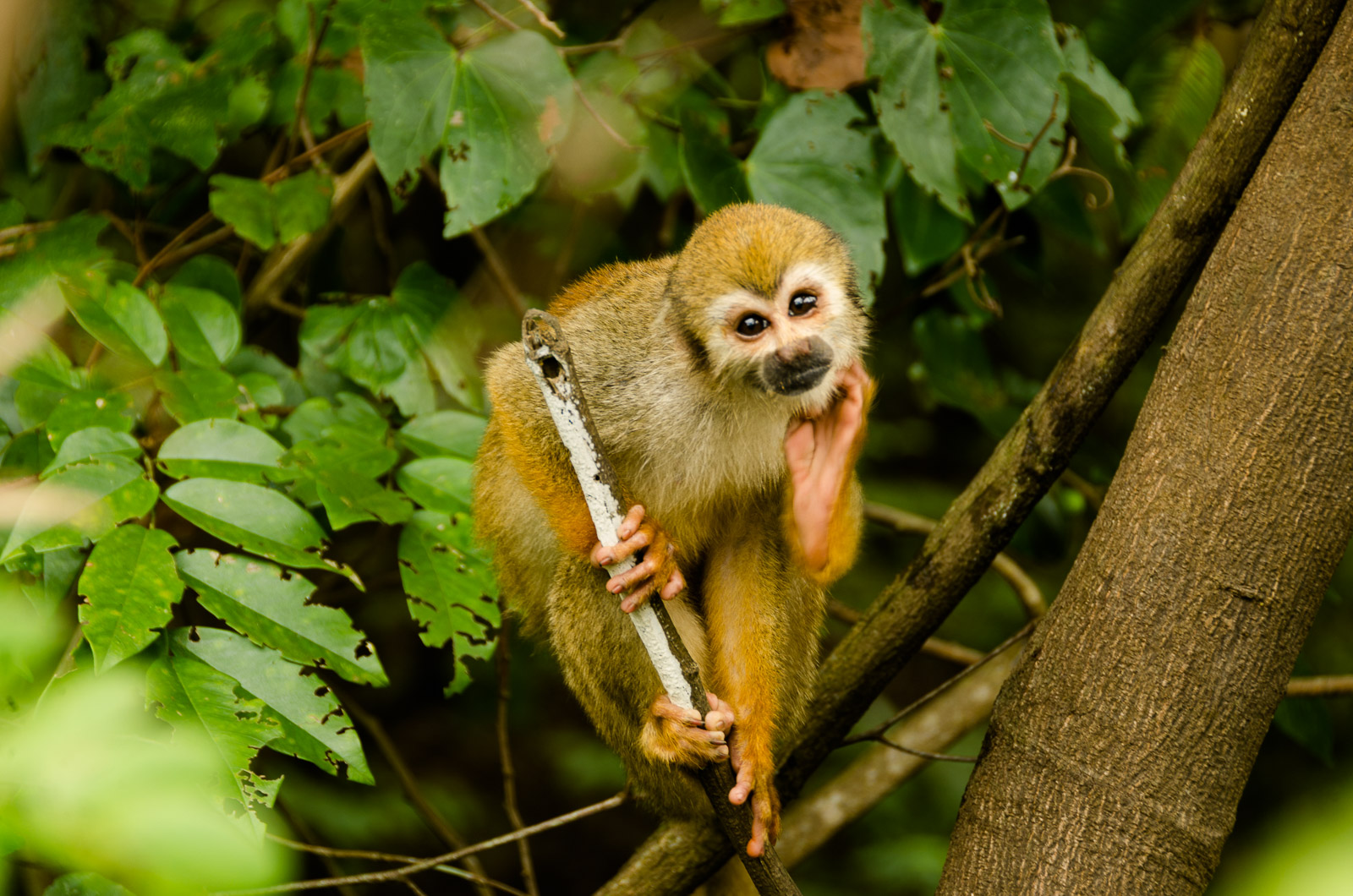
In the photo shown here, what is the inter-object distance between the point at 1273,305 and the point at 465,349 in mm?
2375

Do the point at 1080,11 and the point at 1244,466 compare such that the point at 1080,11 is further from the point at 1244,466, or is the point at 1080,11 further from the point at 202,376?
the point at 202,376

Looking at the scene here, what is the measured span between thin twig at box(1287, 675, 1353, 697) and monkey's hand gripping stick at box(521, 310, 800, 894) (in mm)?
1707

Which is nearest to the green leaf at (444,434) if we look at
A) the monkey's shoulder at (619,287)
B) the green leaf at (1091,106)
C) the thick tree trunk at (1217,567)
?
the monkey's shoulder at (619,287)

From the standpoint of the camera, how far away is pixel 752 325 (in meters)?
2.44

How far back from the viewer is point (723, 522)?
2801 mm

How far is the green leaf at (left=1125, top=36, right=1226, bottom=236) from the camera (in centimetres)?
367

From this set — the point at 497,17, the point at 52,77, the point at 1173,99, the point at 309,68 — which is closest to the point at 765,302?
the point at 497,17

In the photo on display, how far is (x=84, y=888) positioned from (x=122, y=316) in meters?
1.33

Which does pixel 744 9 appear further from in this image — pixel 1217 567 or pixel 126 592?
pixel 126 592

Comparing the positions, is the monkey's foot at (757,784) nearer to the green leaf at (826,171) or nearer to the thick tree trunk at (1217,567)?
the thick tree trunk at (1217,567)

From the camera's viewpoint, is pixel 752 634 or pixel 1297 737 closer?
pixel 752 634

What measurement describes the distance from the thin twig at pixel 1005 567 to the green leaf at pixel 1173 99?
4.42 ft

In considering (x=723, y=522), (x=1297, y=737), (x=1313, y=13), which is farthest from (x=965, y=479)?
(x=1313, y=13)

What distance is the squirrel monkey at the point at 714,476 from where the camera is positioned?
2408 millimetres
